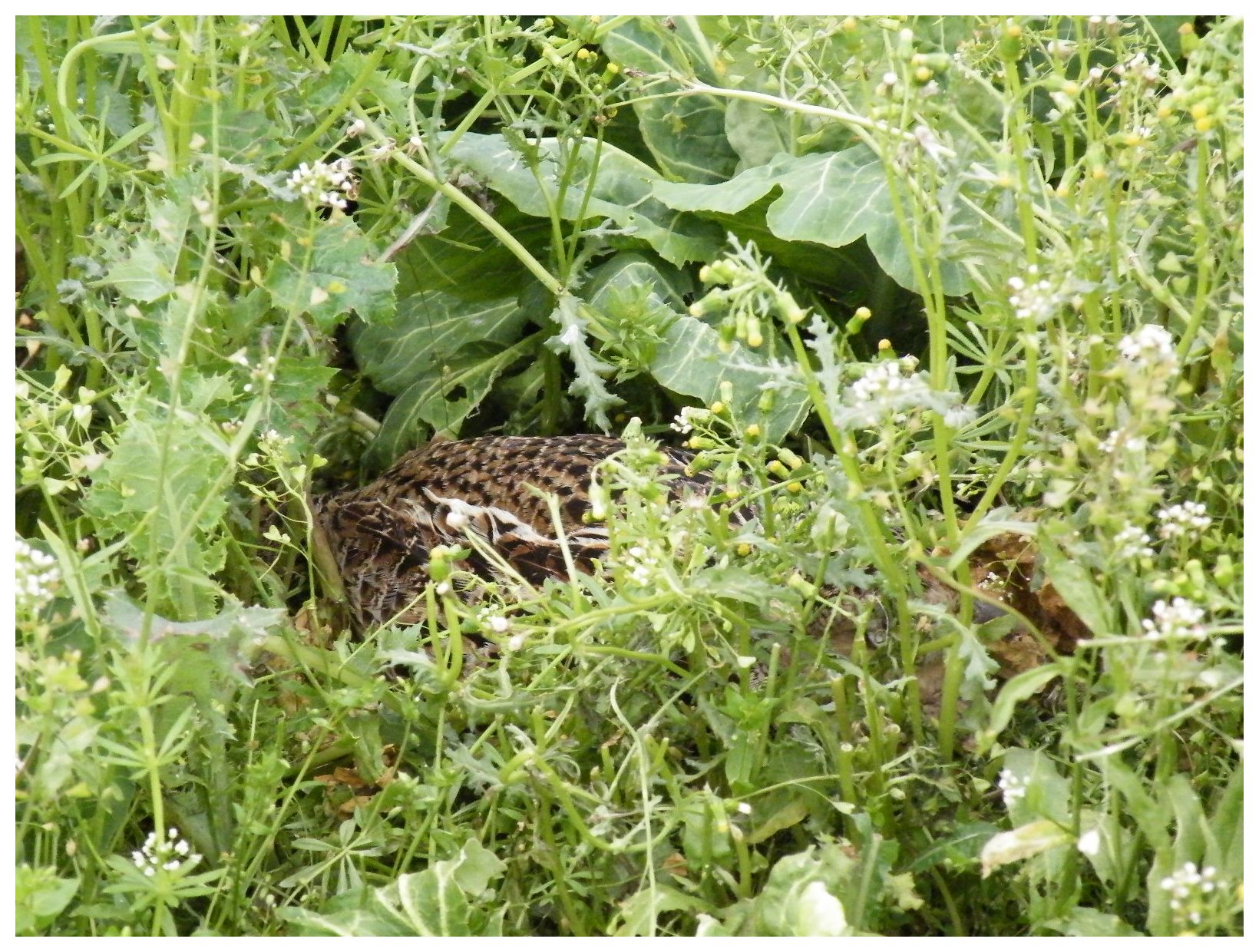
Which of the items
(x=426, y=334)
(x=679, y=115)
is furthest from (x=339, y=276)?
(x=679, y=115)

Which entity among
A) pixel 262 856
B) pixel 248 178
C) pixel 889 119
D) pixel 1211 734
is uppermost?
pixel 889 119

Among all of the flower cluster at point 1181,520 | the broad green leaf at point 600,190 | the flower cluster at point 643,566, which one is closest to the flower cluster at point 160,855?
the flower cluster at point 643,566

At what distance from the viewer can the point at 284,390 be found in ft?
Answer: 6.42

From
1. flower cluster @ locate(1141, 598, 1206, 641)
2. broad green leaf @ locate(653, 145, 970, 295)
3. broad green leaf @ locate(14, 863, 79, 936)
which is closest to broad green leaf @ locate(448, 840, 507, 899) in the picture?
broad green leaf @ locate(14, 863, 79, 936)

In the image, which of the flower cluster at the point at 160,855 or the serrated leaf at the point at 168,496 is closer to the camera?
the flower cluster at the point at 160,855

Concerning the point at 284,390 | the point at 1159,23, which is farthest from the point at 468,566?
the point at 1159,23

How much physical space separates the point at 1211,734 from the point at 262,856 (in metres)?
1.22

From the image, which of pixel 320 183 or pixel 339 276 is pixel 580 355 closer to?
pixel 339 276

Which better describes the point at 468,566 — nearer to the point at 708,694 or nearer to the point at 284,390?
the point at 284,390

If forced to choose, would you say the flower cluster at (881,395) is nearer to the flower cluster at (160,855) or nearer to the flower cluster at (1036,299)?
the flower cluster at (1036,299)

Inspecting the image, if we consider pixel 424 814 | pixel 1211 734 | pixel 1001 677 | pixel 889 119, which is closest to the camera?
pixel 889 119

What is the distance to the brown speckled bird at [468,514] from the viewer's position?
2365 mm

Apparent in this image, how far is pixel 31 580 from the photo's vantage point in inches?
53.9

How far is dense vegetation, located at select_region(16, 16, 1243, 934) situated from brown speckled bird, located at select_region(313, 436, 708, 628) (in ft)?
0.53
